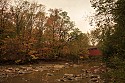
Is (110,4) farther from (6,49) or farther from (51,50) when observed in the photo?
(51,50)

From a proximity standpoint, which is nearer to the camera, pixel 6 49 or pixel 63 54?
pixel 6 49

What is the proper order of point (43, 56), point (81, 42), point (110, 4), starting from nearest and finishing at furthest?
point (110, 4) → point (43, 56) → point (81, 42)

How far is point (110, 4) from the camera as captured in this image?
36.7 feet

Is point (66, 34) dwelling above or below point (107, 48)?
above

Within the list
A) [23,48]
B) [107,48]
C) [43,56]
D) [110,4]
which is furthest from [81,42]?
[110,4]

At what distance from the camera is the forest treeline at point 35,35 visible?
4318 cm

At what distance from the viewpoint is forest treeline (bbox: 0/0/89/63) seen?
142 feet

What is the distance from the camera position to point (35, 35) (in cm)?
5275

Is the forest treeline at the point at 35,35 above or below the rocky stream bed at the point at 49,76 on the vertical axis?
above

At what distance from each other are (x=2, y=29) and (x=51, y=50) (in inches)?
544

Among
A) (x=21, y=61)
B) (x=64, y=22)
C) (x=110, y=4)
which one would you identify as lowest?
(x=21, y=61)

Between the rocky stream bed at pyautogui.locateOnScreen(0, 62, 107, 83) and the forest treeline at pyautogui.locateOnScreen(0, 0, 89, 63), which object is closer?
the rocky stream bed at pyautogui.locateOnScreen(0, 62, 107, 83)

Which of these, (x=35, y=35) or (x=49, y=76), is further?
(x=35, y=35)

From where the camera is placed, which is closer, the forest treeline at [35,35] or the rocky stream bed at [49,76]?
the rocky stream bed at [49,76]
